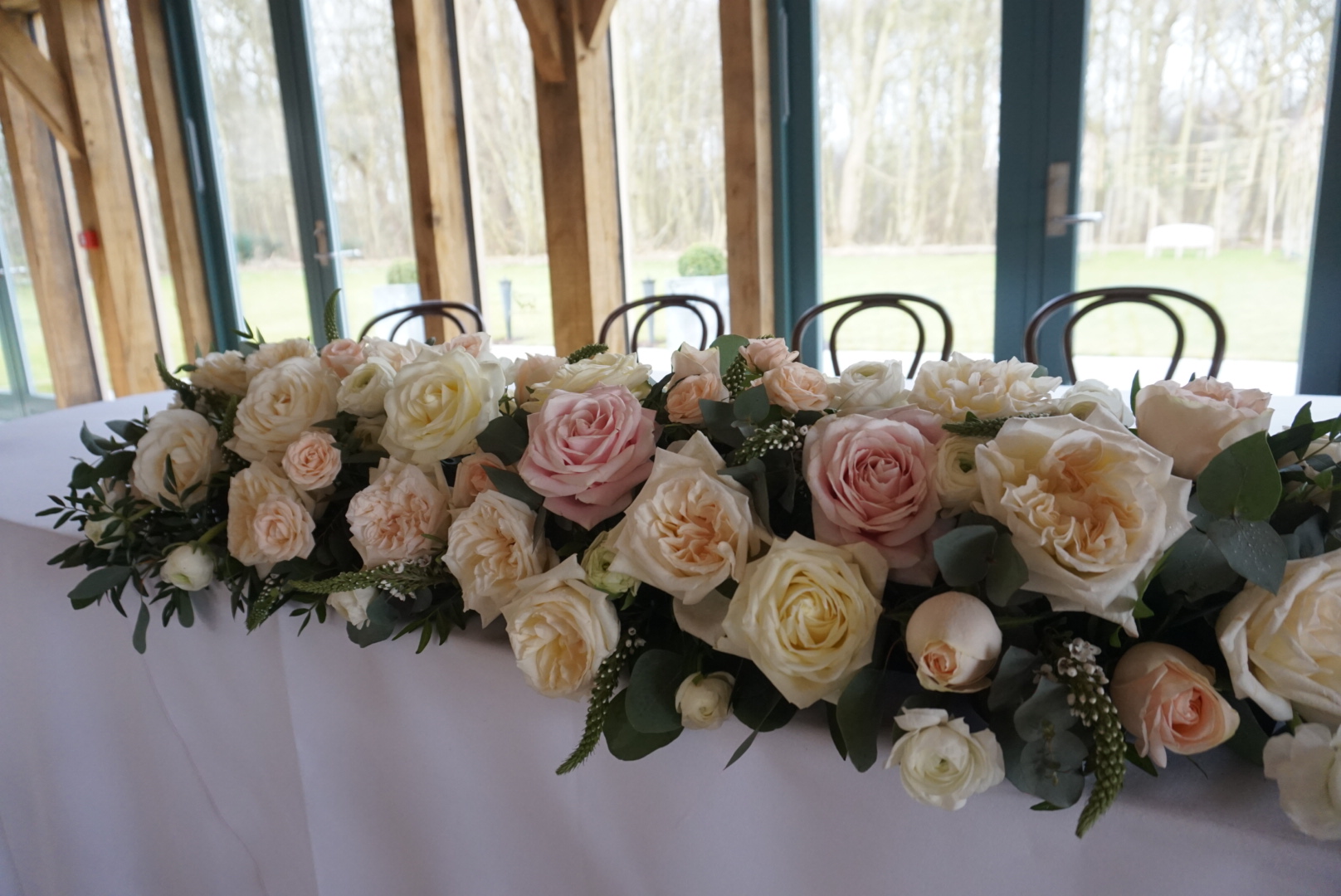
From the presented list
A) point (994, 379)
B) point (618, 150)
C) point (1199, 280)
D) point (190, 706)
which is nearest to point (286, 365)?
point (190, 706)

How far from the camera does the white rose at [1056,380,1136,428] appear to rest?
1.74 ft

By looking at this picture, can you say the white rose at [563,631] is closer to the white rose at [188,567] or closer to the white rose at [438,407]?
the white rose at [438,407]

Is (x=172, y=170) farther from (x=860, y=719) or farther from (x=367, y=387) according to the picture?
(x=860, y=719)

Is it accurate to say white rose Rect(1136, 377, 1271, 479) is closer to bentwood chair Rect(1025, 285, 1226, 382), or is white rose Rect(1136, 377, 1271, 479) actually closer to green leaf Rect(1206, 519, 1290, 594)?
green leaf Rect(1206, 519, 1290, 594)

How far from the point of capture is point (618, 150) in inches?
133

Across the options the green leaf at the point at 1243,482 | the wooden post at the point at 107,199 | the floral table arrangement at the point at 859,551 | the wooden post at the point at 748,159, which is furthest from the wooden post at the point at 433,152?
the green leaf at the point at 1243,482

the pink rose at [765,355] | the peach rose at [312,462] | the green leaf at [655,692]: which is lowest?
the green leaf at [655,692]

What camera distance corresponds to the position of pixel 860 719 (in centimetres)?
45

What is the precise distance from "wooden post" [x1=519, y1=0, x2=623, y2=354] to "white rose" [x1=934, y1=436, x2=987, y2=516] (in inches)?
111

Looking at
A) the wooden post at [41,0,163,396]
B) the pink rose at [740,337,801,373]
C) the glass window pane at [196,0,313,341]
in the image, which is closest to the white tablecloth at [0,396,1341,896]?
the pink rose at [740,337,801,373]

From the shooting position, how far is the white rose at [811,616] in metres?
0.44

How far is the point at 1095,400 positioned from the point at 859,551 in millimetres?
214

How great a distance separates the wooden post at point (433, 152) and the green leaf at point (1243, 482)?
341 cm

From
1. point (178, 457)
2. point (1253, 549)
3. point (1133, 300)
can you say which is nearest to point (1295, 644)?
point (1253, 549)
